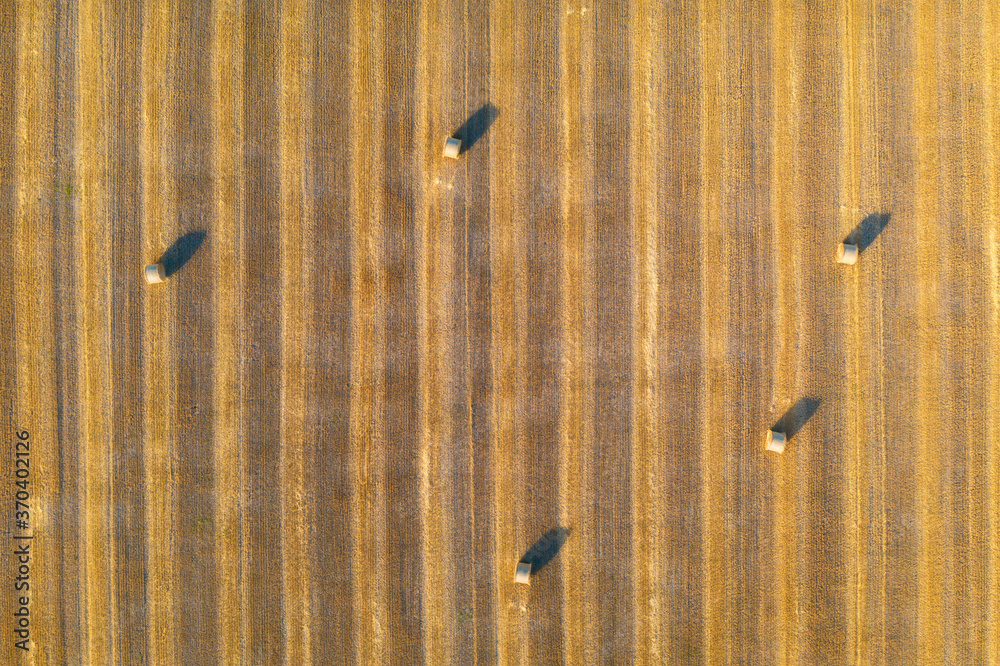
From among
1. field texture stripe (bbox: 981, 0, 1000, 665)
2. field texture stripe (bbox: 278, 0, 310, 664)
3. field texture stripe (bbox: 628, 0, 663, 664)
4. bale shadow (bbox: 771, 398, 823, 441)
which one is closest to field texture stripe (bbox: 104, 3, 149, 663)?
field texture stripe (bbox: 278, 0, 310, 664)

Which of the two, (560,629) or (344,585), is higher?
(344,585)

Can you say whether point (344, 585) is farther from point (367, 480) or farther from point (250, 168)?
point (250, 168)

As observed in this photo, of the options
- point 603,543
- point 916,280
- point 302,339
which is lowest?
point 603,543

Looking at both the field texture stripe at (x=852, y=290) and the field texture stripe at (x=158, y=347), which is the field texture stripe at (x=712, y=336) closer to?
the field texture stripe at (x=852, y=290)

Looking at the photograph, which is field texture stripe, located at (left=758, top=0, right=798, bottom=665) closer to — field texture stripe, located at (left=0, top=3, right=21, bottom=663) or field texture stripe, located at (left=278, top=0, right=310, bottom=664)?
field texture stripe, located at (left=278, top=0, right=310, bottom=664)

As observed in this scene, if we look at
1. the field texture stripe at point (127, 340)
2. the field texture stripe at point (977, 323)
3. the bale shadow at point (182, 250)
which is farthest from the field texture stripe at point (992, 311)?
the field texture stripe at point (127, 340)

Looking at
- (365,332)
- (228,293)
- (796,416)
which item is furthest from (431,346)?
(796,416)

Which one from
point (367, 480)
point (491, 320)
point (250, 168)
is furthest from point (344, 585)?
point (250, 168)
